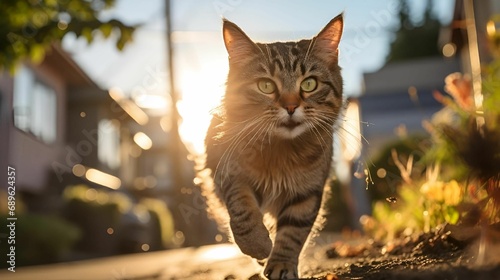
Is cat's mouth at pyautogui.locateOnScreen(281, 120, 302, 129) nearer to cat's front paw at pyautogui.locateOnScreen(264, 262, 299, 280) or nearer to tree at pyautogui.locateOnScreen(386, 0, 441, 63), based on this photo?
cat's front paw at pyautogui.locateOnScreen(264, 262, 299, 280)

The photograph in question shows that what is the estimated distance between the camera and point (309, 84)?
11.2ft

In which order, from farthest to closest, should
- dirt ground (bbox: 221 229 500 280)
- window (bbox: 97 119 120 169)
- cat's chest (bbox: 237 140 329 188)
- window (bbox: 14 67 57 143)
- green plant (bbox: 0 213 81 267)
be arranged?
window (bbox: 97 119 120 169), window (bbox: 14 67 57 143), green plant (bbox: 0 213 81 267), cat's chest (bbox: 237 140 329 188), dirt ground (bbox: 221 229 500 280)

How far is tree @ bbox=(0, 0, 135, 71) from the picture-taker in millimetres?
5234

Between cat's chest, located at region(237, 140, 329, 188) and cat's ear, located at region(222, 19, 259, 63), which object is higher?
cat's ear, located at region(222, 19, 259, 63)

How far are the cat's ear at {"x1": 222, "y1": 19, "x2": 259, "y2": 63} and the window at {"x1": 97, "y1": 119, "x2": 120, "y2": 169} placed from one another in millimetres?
17164

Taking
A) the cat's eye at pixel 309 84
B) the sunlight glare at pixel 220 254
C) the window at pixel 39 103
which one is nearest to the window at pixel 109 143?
the window at pixel 39 103

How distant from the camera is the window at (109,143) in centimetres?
2059

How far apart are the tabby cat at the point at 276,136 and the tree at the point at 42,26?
203cm

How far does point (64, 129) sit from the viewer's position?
713 inches

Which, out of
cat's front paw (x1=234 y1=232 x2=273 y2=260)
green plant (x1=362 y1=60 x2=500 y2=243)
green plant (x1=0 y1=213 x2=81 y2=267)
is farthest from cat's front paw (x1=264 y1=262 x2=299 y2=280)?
green plant (x1=0 y1=213 x2=81 y2=267)

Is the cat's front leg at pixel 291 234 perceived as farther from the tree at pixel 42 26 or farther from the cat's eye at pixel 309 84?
the tree at pixel 42 26

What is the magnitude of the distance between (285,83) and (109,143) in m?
19.4

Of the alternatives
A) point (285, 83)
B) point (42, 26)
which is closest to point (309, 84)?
point (285, 83)

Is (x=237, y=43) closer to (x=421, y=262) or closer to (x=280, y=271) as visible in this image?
(x=280, y=271)
